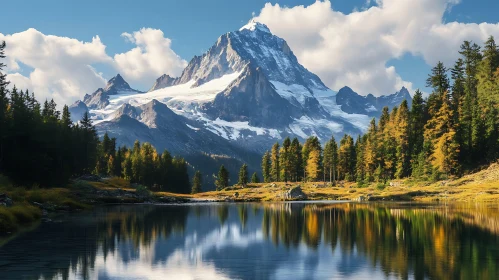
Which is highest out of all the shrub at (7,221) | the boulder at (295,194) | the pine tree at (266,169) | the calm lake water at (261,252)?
the pine tree at (266,169)

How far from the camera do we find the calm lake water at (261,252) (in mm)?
21906

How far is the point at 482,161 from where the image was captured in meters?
105

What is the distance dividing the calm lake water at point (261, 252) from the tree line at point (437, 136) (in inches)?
2677

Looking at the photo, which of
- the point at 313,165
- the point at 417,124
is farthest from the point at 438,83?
the point at 313,165

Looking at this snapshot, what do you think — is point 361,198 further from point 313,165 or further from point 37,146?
point 37,146

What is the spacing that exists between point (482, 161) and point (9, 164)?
97605 mm

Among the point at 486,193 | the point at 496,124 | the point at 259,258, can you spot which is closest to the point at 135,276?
the point at 259,258

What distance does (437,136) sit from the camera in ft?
372

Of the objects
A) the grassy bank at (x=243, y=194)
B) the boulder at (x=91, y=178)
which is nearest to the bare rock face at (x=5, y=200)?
the grassy bank at (x=243, y=194)

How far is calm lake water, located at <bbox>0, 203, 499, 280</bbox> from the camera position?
21906 mm

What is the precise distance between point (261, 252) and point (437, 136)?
3783 inches

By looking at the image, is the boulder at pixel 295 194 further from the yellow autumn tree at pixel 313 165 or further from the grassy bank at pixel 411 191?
the yellow autumn tree at pixel 313 165

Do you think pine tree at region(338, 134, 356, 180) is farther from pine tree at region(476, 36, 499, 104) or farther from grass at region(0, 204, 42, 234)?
grass at region(0, 204, 42, 234)

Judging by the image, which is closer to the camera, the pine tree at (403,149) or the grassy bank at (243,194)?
the grassy bank at (243,194)
